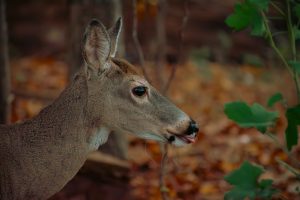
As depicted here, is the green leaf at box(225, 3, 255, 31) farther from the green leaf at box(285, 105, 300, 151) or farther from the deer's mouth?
the deer's mouth

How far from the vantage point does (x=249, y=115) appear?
5086 mm

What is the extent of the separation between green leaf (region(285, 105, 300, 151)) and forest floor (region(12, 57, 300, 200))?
15.6 inches

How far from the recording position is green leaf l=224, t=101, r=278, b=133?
5.04 m

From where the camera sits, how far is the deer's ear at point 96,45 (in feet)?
16.1

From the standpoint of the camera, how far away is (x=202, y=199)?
7082 mm

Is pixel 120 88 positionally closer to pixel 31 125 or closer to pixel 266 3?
pixel 31 125

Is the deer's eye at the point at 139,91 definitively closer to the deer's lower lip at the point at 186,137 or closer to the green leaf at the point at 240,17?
the deer's lower lip at the point at 186,137

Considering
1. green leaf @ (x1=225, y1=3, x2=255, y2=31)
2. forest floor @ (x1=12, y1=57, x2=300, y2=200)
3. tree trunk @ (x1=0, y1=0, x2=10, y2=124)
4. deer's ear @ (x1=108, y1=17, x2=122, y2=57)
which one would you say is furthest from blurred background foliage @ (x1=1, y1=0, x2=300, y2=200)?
green leaf @ (x1=225, y1=3, x2=255, y2=31)

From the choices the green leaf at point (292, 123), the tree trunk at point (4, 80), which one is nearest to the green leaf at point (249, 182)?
the green leaf at point (292, 123)

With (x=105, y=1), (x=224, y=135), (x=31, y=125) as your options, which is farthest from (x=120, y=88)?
(x=224, y=135)

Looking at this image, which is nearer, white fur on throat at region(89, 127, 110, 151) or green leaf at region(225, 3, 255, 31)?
white fur on throat at region(89, 127, 110, 151)

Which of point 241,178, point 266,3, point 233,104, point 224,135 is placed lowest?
point 224,135

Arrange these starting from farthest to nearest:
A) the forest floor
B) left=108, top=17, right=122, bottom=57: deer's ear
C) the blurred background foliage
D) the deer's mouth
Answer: the forest floor < the blurred background foliage < left=108, top=17, right=122, bottom=57: deer's ear < the deer's mouth

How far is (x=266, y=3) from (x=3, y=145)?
6.23 ft
